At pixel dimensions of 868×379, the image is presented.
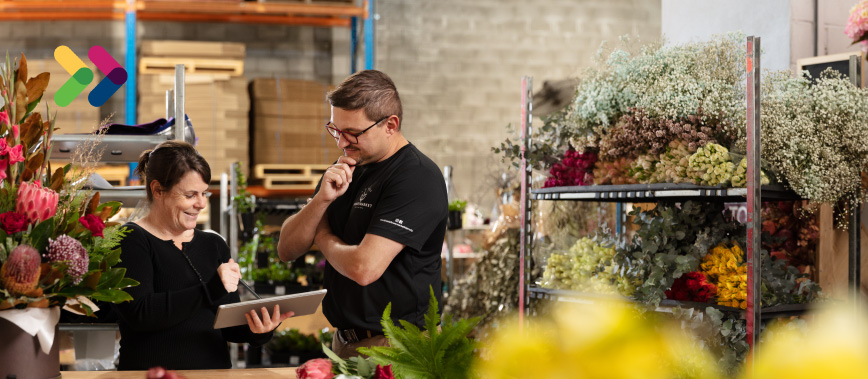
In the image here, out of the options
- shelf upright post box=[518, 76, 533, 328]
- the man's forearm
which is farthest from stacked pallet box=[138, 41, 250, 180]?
the man's forearm

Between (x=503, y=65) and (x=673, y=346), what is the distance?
8.42m

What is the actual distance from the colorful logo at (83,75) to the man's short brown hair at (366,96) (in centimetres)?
70

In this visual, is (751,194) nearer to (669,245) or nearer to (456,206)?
(669,245)

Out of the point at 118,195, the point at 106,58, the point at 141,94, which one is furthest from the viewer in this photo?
the point at 141,94

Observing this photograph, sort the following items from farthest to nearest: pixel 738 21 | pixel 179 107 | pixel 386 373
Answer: pixel 738 21
pixel 179 107
pixel 386 373

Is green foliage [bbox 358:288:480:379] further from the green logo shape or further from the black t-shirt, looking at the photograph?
the green logo shape

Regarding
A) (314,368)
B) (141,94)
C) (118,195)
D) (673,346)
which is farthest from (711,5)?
(141,94)

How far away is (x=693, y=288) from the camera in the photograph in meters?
3.07

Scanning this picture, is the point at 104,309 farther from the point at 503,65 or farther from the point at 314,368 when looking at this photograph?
the point at 503,65

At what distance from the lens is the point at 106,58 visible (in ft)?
7.62

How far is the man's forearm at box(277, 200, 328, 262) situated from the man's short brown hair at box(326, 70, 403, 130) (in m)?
0.29

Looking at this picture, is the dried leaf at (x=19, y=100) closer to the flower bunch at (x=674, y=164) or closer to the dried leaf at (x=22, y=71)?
the dried leaf at (x=22, y=71)

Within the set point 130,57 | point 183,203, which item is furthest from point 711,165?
point 130,57

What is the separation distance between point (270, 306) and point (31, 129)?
674mm
